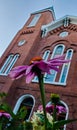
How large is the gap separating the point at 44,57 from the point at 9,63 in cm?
233

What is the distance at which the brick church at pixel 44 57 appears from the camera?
9.27m

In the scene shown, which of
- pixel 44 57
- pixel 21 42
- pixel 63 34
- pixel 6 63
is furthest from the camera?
pixel 21 42

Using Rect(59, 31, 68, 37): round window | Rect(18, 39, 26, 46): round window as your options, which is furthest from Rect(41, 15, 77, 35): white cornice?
Rect(18, 39, 26, 46): round window

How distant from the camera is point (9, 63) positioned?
40.8ft

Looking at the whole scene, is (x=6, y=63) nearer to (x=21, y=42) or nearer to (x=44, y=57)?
(x=21, y=42)

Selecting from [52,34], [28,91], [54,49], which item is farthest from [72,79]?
[52,34]

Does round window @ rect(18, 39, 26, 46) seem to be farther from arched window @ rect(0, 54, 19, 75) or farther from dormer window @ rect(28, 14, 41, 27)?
dormer window @ rect(28, 14, 41, 27)

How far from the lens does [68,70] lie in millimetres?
10258

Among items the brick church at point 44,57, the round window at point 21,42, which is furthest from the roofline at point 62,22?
the round window at point 21,42

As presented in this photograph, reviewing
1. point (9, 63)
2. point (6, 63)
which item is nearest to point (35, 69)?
point (9, 63)

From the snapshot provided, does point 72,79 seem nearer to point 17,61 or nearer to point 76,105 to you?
point 76,105

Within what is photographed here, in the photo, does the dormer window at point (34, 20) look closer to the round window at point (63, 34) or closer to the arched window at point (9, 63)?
the round window at point (63, 34)

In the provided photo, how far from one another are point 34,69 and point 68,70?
9171 mm

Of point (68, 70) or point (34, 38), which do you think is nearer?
point (68, 70)
